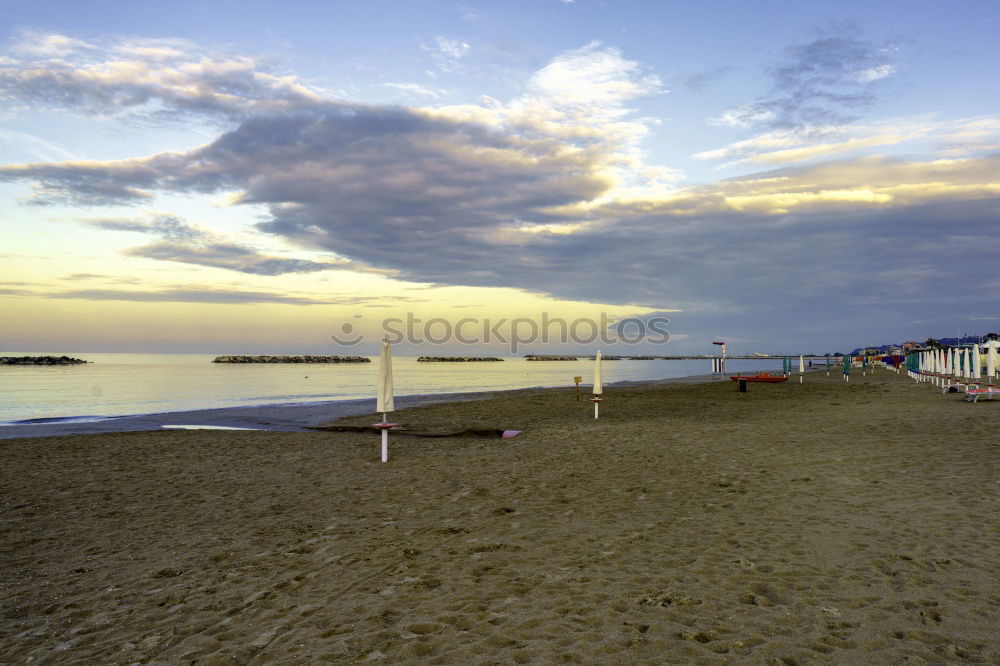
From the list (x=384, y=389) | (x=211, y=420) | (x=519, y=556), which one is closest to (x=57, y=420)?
(x=211, y=420)

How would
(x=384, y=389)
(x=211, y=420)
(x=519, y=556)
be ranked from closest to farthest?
(x=519, y=556), (x=384, y=389), (x=211, y=420)

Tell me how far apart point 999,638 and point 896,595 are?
85 cm

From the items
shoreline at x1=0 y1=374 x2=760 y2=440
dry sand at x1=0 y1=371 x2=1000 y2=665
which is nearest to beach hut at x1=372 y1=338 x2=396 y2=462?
dry sand at x1=0 y1=371 x2=1000 y2=665

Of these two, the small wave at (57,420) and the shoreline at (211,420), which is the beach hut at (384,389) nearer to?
the shoreline at (211,420)

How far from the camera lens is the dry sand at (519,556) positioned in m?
4.57

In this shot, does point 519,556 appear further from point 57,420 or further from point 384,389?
point 57,420

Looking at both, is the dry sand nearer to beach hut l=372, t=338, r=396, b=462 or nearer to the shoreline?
beach hut l=372, t=338, r=396, b=462

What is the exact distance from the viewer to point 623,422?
19.9 m

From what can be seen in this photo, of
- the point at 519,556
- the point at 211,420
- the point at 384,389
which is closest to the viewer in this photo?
the point at 519,556

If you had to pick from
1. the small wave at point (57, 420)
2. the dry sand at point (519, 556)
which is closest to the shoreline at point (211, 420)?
the small wave at point (57, 420)

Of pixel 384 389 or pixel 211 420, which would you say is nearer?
pixel 384 389

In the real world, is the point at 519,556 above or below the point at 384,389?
below

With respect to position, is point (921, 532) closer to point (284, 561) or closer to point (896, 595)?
point (896, 595)

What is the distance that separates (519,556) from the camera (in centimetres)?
658
